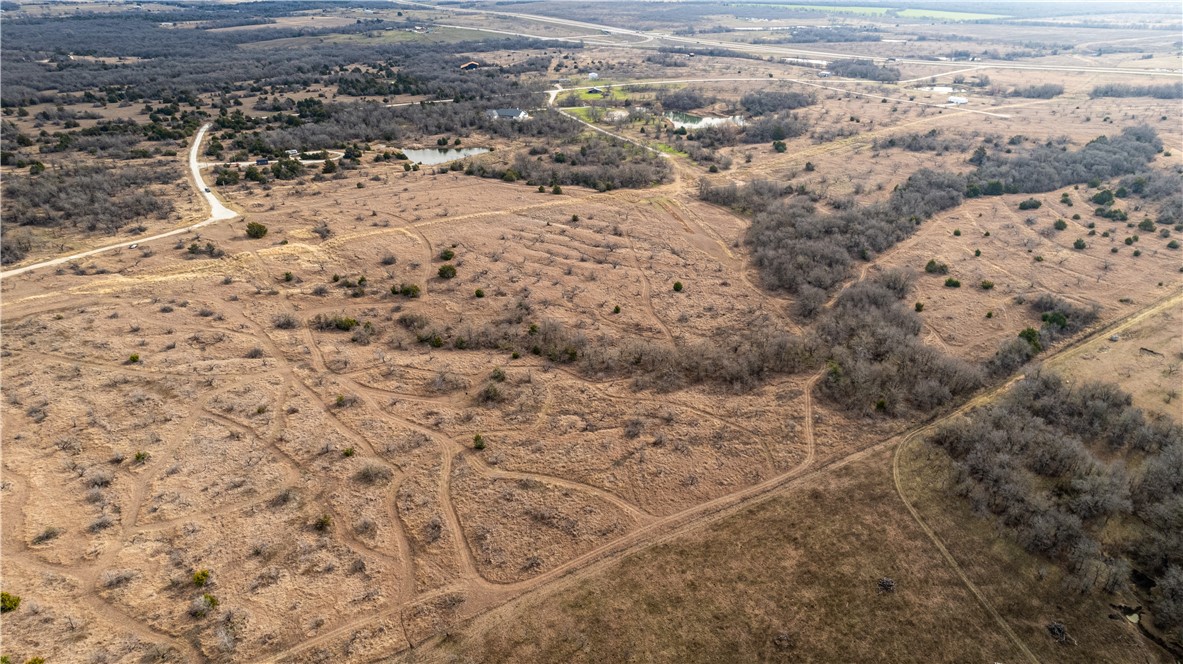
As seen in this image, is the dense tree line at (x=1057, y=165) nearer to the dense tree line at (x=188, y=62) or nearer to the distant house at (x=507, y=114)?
the distant house at (x=507, y=114)

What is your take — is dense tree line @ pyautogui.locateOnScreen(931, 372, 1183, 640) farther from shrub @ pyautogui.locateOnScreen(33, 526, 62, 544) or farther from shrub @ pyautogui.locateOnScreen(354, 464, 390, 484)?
shrub @ pyautogui.locateOnScreen(33, 526, 62, 544)

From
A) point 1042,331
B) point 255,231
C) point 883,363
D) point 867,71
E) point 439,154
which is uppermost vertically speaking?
point 867,71

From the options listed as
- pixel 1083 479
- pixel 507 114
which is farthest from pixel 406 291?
pixel 507 114

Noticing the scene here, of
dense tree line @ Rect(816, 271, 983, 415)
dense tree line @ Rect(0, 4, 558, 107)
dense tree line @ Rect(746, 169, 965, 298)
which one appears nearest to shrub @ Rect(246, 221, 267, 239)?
dense tree line @ Rect(746, 169, 965, 298)

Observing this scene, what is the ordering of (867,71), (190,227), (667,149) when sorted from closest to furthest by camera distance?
1. (190,227)
2. (667,149)
3. (867,71)

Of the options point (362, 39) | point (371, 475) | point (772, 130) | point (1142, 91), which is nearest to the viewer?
point (371, 475)

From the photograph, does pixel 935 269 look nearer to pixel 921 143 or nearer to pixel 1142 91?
pixel 921 143
